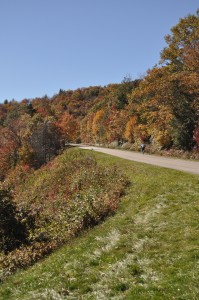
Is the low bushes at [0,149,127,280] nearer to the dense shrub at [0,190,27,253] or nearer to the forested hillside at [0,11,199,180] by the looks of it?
the dense shrub at [0,190,27,253]

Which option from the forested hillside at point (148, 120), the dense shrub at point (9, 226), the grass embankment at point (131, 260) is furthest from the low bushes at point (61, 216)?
the forested hillside at point (148, 120)

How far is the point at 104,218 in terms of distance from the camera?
687 inches

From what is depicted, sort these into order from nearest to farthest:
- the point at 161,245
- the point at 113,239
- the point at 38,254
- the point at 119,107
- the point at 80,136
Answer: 1. the point at 161,245
2. the point at 113,239
3. the point at 38,254
4. the point at 119,107
5. the point at 80,136

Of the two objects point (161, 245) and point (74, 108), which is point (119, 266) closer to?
point (161, 245)

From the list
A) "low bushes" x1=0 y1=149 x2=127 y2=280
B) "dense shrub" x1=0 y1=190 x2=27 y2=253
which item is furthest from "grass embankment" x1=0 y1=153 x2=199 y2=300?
"dense shrub" x1=0 y1=190 x2=27 y2=253

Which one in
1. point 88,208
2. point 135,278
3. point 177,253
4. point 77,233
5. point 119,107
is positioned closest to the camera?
point 135,278

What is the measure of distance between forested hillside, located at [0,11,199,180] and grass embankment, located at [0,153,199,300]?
24110mm

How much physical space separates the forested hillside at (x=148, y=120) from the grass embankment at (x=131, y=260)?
24110 mm

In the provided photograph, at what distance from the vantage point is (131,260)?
10625mm

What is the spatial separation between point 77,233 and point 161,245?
6069 millimetres

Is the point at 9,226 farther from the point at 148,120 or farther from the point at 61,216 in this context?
the point at 148,120

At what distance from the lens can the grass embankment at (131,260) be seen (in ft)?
28.8

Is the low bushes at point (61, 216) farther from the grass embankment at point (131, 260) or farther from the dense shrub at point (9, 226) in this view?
the grass embankment at point (131, 260)

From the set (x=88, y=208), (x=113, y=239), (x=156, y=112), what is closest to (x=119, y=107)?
(x=156, y=112)
